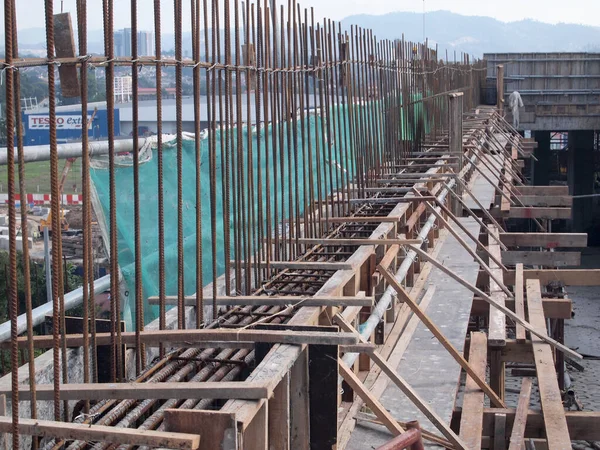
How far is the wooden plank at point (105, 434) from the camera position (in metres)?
3.76

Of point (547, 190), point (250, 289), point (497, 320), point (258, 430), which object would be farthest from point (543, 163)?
point (258, 430)

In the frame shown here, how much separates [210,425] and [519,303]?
267 inches

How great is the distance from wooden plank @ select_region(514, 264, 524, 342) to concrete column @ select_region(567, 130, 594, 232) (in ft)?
107

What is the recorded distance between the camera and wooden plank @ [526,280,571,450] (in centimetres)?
700

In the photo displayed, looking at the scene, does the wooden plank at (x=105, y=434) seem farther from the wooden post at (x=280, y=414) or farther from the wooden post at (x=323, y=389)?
the wooden post at (x=323, y=389)

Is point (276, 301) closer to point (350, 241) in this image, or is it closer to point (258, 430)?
point (258, 430)

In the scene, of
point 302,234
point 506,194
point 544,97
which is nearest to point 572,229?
point 544,97

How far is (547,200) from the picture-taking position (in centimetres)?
1677

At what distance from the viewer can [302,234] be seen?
30.7 ft

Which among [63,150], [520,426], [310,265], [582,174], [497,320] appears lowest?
[520,426]

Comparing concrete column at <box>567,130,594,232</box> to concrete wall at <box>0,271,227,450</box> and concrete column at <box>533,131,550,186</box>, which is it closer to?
concrete column at <box>533,131,550,186</box>

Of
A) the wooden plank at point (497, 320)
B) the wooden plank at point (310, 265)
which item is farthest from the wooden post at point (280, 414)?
the wooden plank at point (497, 320)

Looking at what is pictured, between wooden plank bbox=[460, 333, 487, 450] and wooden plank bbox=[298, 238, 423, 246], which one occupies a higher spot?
wooden plank bbox=[298, 238, 423, 246]

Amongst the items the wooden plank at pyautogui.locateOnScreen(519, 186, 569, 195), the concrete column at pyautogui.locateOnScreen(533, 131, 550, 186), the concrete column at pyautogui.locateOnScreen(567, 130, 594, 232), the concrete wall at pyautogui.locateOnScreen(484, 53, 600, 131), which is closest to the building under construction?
the wooden plank at pyautogui.locateOnScreen(519, 186, 569, 195)
